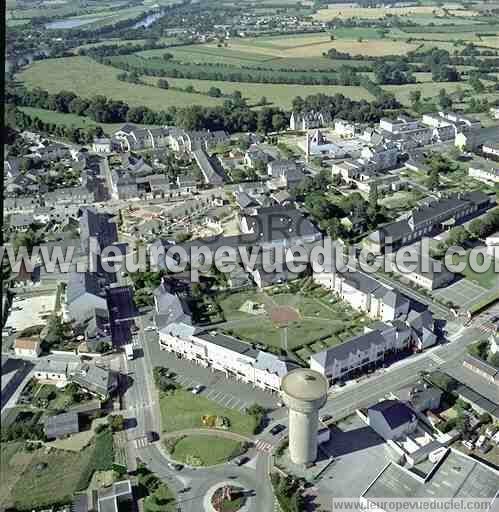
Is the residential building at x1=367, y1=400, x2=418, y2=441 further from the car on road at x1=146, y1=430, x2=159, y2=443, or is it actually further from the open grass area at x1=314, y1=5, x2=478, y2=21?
the open grass area at x1=314, y1=5, x2=478, y2=21

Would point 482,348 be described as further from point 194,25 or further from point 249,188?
point 194,25

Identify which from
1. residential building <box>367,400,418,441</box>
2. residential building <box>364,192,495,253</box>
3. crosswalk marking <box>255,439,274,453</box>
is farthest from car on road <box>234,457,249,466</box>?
residential building <box>364,192,495,253</box>

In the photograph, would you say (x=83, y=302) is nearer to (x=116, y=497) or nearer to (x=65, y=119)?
(x=116, y=497)

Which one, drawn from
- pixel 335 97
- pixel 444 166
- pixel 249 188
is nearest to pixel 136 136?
pixel 249 188

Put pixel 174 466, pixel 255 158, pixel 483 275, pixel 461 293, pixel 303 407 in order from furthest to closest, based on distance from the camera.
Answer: pixel 255 158 → pixel 483 275 → pixel 461 293 → pixel 174 466 → pixel 303 407

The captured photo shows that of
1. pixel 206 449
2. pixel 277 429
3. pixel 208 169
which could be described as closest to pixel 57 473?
pixel 206 449

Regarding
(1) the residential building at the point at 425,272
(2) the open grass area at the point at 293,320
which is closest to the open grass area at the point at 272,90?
(1) the residential building at the point at 425,272
